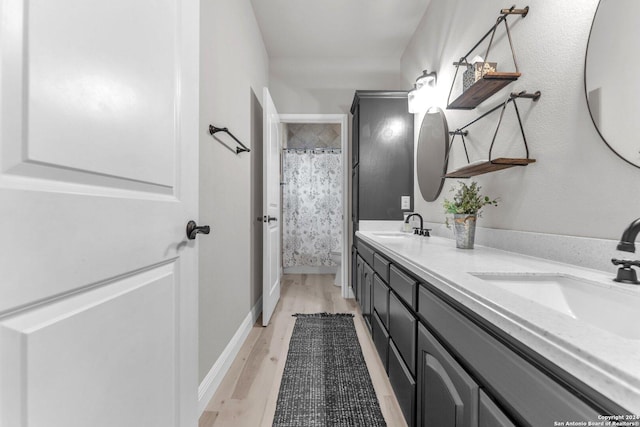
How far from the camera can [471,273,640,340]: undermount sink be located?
2.25 ft

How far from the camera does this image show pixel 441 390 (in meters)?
0.84

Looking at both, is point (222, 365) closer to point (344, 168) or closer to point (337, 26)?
point (344, 168)

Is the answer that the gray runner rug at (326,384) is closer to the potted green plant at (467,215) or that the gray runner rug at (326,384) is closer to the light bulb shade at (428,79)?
the potted green plant at (467,215)

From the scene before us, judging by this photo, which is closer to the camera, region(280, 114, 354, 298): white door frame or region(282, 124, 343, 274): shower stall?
region(280, 114, 354, 298): white door frame

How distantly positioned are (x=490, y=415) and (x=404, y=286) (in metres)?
0.63

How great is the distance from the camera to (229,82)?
1.90m

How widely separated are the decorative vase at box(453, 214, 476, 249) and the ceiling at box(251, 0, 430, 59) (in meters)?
2.01

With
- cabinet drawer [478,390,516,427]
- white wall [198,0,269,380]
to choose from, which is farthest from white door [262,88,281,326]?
cabinet drawer [478,390,516,427]

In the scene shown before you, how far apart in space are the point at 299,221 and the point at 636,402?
4.22m

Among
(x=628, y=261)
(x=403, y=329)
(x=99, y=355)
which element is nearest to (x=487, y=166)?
(x=628, y=261)

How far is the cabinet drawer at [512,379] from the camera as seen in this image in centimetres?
43

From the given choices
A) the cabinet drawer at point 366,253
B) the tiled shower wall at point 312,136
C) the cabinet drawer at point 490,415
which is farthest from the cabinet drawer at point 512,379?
the tiled shower wall at point 312,136

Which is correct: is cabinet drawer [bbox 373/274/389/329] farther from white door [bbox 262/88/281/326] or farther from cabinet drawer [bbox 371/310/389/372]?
white door [bbox 262/88/281/326]

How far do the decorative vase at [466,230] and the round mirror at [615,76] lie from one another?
0.62 metres
